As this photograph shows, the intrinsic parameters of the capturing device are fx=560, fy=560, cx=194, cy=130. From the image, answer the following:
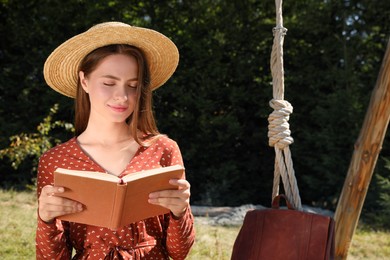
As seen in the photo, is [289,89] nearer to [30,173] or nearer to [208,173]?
[208,173]

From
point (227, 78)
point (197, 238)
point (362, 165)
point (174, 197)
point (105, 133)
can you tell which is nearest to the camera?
point (174, 197)

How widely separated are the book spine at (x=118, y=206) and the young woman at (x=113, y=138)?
20 centimetres

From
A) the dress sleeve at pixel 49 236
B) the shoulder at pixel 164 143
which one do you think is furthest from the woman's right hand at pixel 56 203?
the shoulder at pixel 164 143

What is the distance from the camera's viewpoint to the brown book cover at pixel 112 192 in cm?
161

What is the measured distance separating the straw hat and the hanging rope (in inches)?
15.0

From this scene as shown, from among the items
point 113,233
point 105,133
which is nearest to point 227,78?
point 105,133

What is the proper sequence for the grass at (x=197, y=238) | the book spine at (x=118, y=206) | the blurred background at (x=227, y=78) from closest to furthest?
1. the book spine at (x=118, y=206)
2. the grass at (x=197, y=238)
3. the blurred background at (x=227, y=78)

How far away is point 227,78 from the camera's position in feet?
27.3

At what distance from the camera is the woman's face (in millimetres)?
1871

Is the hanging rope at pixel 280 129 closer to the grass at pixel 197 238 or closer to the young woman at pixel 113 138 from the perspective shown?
the young woman at pixel 113 138

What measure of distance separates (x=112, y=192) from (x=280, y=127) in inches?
26.6

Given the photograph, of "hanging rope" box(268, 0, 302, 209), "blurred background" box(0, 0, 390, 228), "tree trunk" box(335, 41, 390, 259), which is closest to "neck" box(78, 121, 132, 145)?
"hanging rope" box(268, 0, 302, 209)

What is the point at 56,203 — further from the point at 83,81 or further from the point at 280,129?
the point at 280,129

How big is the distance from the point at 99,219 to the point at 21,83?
23.5 feet
